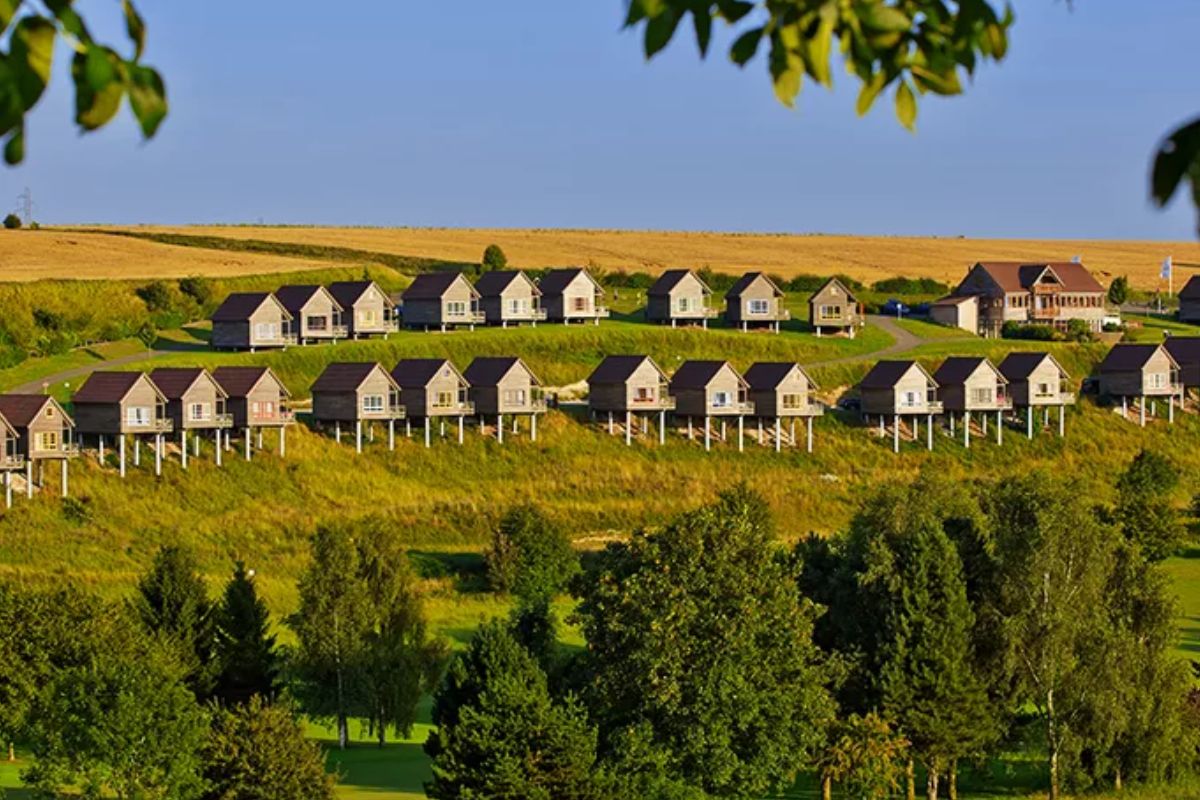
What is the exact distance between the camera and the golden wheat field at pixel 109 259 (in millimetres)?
144750

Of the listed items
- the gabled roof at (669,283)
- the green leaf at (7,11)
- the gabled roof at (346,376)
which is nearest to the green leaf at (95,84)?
the green leaf at (7,11)

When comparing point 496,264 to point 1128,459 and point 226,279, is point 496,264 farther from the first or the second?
point 1128,459

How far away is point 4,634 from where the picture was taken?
67125mm

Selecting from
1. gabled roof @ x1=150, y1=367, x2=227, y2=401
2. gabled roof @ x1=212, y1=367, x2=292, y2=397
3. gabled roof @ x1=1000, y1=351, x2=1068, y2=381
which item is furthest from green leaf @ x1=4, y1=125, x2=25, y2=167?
gabled roof @ x1=1000, y1=351, x2=1068, y2=381

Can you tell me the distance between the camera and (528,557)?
89438 millimetres

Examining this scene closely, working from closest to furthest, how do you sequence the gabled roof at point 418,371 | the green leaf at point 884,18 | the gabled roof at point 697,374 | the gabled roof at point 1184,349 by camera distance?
the green leaf at point 884,18
the gabled roof at point 418,371
the gabled roof at point 697,374
the gabled roof at point 1184,349

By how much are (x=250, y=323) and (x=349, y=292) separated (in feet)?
30.9

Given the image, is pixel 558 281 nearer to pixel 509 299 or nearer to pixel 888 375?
pixel 509 299

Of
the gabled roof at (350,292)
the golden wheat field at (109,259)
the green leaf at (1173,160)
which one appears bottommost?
the green leaf at (1173,160)

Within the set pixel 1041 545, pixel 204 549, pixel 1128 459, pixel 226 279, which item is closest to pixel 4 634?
pixel 204 549

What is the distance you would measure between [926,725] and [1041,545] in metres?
6.48

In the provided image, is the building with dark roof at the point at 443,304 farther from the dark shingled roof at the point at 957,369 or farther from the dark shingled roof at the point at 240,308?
A: the dark shingled roof at the point at 957,369

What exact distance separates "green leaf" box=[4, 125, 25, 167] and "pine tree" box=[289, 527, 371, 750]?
61.6m

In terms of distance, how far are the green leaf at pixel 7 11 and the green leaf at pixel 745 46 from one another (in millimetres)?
2624
